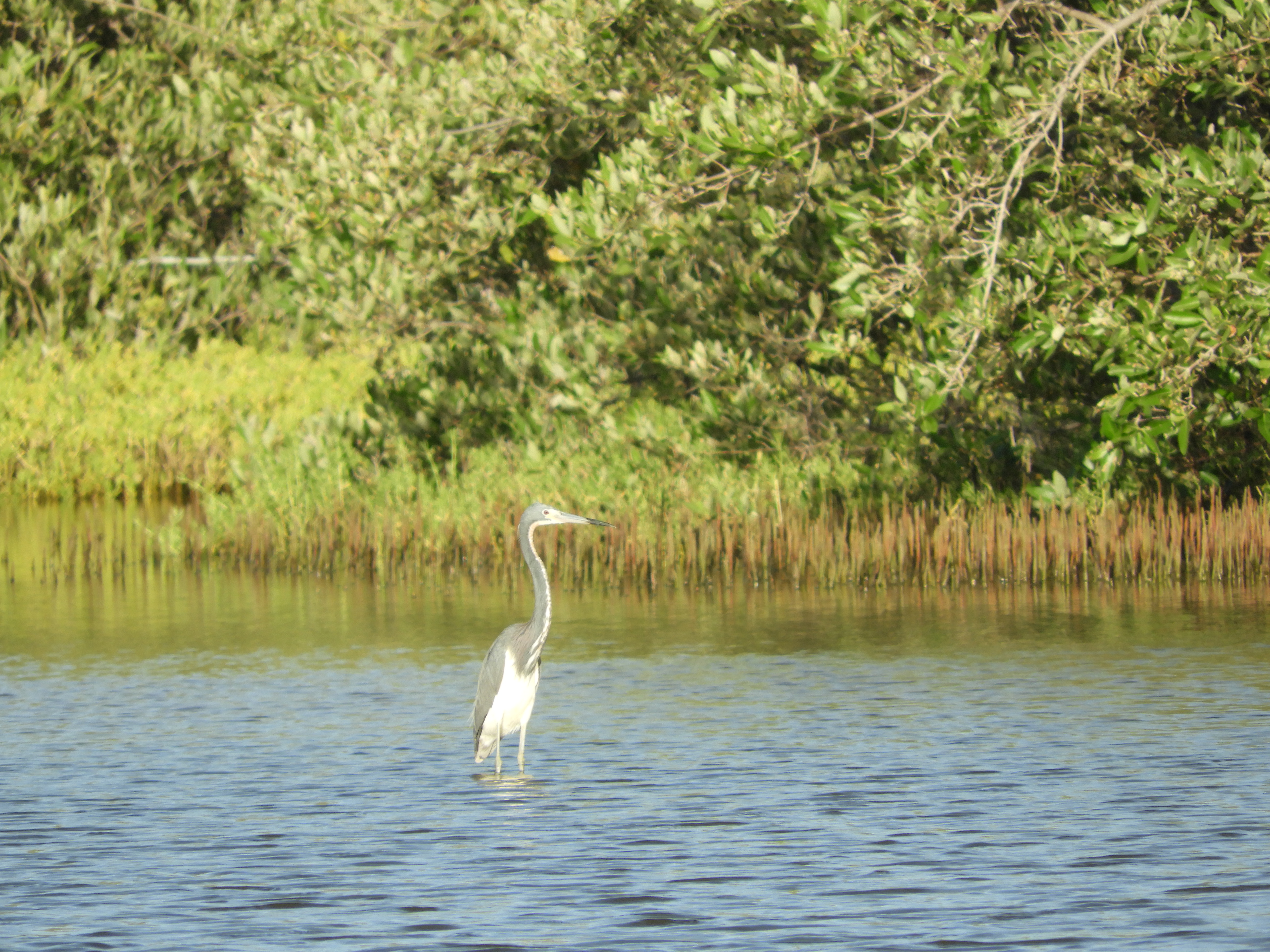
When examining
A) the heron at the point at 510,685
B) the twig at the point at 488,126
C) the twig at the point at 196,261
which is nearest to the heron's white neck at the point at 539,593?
the heron at the point at 510,685

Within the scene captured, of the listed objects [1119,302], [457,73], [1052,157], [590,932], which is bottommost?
[590,932]

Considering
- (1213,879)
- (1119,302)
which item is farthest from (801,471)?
(1213,879)

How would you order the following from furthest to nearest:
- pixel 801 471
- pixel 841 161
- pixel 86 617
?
1. pixel 801 471
2. pixel 841 161
3. pixel 86 617

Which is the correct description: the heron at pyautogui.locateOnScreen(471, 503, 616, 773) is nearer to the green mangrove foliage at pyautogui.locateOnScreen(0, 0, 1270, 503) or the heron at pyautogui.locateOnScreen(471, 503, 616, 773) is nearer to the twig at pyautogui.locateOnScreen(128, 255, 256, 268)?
the green mangrove foliage at pyautogui.locateOnScreen(0, 0, 1270, 503)

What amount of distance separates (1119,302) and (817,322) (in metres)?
3.17

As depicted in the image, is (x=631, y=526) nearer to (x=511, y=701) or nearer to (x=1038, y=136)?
(x=1038, y=136)

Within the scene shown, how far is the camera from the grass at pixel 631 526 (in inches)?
532

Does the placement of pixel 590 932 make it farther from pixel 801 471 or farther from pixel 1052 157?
pixel 801 471

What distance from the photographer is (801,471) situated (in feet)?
50.1

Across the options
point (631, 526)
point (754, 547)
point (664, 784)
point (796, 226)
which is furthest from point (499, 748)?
point (796, 226)

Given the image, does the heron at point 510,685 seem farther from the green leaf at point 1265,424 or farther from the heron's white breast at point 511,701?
the green leaf at point 1265,424

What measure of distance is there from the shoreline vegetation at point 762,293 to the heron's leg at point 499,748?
4.88 meters

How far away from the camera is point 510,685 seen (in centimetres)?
841

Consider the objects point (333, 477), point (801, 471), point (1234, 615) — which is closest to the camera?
point (1234, 615)
